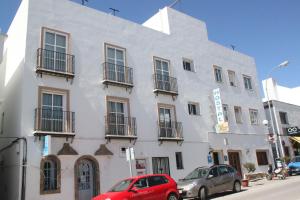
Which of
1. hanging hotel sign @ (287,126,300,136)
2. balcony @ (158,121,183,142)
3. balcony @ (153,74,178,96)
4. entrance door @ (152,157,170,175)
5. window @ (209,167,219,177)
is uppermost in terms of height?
balcony @ (153,74,178,96)

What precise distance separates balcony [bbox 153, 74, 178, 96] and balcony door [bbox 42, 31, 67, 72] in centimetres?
657

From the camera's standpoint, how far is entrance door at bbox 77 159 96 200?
1688 cm

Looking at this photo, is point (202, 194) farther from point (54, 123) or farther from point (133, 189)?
point (54, 123)

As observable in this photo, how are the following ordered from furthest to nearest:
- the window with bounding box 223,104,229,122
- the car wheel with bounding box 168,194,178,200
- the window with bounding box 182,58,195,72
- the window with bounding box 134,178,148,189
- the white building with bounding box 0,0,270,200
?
the window with bounding box 223,104,229,122 → the window with bounding box 182,58,195,72 → the white building with bounding box 0,0,270,200 → the car wheel with bounding box 168,194,178,200 → the window with bounding box 134,178,148,189

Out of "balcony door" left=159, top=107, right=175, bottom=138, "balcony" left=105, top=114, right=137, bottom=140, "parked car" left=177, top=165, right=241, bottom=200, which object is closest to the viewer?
"parked car" left=177, top=165, right=241, bottom=200

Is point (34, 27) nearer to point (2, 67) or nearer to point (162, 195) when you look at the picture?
point (2, 67)

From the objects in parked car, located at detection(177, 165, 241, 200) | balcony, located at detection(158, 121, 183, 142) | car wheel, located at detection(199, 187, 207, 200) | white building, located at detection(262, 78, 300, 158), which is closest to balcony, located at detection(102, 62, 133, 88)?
balcony, located at detection(158, 121, 183, 142)

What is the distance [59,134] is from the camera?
1594 cm

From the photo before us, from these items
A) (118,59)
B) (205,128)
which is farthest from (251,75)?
(118,59)

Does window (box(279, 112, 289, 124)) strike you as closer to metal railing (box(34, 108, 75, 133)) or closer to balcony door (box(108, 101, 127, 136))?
balcony door (box(108, 101, 127, 136))

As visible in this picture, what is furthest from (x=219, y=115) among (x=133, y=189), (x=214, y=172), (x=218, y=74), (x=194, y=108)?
(x=133, y=189)

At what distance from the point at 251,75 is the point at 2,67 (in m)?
22.6

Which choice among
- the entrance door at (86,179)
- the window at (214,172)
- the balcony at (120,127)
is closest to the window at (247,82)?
the balcony at (120,127)

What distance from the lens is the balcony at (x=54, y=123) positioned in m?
15.6
